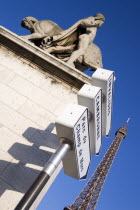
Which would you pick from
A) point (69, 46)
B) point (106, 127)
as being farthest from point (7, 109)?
point (69, 46)

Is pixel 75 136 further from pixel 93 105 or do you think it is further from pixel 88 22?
pixel 88 22

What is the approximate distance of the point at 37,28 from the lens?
25.9 ft

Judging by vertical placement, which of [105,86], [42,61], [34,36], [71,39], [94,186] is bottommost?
[105,86]

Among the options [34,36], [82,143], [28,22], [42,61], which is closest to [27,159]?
[82,143]

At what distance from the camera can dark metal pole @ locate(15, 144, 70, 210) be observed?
3.16m

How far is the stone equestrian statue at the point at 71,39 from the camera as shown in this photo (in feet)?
24.7

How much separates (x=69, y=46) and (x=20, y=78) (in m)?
2.25

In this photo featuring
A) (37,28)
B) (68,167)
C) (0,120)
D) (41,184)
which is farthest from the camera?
(37,28)

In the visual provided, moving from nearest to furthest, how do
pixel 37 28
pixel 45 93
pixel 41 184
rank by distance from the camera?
1. pixel 41 184
2. pixel 45 93
3. pixel 37 28

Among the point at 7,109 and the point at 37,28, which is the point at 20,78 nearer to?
the point at 7,109

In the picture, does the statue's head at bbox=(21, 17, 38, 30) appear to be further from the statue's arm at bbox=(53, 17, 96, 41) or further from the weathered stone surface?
the weathered stone surface

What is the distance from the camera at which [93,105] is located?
4273 mm

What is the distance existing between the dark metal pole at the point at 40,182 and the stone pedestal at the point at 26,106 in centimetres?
112

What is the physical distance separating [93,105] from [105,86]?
666 mm
